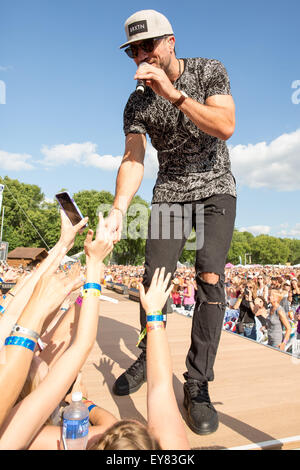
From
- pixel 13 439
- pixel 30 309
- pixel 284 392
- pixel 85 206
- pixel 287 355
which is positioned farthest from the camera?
pixel 85 206

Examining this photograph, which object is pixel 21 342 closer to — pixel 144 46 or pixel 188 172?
pixel 188 172

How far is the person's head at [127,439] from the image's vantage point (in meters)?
1.11

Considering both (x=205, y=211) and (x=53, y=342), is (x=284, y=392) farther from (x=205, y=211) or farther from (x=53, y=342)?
(x=53, y=342)

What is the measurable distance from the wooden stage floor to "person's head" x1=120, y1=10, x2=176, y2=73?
2.19m

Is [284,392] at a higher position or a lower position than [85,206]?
lower

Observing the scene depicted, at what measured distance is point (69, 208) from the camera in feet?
7.28

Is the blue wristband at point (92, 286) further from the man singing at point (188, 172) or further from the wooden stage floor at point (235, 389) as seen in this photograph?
the wooden stage floor at point (235, 389)

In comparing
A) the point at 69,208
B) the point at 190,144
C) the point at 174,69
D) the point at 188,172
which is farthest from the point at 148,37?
the point at 69,208

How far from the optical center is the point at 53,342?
2227mm

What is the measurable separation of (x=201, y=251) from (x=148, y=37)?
4.48ft
